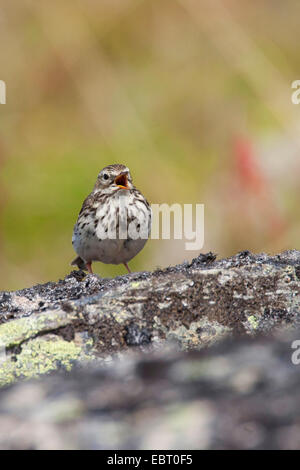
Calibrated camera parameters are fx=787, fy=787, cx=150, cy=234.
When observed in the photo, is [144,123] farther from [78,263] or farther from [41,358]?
[41,358]

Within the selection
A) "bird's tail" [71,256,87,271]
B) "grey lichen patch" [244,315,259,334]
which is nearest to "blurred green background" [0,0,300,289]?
"bird's tail" [71,256,87,271]

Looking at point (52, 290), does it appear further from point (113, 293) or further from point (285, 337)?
point (285, 337)

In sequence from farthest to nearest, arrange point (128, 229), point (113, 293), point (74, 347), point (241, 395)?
point (128, 229) < point (113, 293) < point (74, 347) < point (241, 395)

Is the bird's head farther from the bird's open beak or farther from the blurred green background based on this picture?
the blurred green background

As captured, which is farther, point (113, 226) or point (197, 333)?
point (113, 226)

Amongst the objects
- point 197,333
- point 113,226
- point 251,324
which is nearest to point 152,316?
point 197,333
